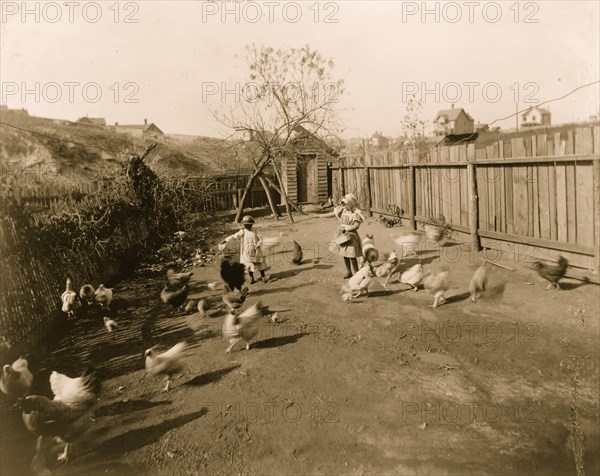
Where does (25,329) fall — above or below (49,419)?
above

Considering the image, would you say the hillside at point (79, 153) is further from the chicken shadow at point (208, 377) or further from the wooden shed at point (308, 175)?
the chicken shadow at point (208, 377)

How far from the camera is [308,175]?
836 inches

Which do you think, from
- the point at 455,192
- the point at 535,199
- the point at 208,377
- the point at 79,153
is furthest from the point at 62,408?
the point at 79,153

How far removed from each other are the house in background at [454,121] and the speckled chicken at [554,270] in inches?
2373

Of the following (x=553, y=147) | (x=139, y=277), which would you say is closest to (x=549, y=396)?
(x=553, y=147)

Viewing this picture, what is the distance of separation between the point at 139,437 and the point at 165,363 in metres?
0.88

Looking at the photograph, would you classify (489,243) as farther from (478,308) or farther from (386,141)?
(386,141)

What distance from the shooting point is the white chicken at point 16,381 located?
421cm

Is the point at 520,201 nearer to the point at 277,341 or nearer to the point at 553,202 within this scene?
the point at 553,202

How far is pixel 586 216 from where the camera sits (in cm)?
630

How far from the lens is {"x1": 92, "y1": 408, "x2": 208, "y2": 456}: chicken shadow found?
358 cm

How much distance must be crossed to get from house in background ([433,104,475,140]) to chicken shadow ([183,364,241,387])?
63573mm

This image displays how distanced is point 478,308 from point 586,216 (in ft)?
6.96

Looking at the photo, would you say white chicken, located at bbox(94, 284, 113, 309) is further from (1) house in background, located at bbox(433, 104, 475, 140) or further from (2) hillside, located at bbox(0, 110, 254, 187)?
(1) house in background, located at bbox(433, 104, 475, 140)
